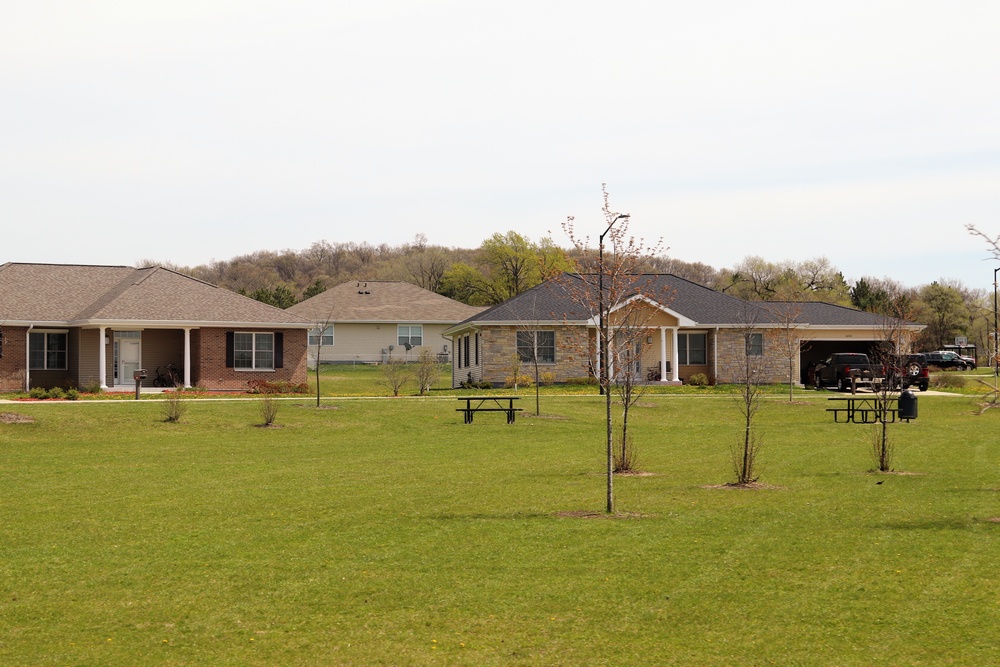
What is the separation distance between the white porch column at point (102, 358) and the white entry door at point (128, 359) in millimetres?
998

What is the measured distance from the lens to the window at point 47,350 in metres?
39.8

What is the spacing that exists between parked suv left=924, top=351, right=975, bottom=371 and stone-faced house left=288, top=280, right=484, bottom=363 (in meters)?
31.3

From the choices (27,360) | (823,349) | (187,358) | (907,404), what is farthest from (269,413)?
(823,349)

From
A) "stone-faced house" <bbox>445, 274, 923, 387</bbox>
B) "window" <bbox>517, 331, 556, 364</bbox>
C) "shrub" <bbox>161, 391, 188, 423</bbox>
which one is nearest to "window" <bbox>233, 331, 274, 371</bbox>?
"stone-faced house" <bbox>445, 274, 923, 387</bbox>

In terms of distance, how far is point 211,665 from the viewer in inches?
287

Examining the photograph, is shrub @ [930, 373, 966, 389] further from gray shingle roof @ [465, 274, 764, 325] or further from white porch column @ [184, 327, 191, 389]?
white porch column @ [184, 327, 191, 389]

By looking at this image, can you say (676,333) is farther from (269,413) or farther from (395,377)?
(269,413)

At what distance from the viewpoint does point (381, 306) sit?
211ft

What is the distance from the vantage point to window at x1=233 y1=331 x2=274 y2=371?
41.1m

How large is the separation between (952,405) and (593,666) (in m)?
32.1

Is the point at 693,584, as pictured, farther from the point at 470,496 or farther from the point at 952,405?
the point at 952,405

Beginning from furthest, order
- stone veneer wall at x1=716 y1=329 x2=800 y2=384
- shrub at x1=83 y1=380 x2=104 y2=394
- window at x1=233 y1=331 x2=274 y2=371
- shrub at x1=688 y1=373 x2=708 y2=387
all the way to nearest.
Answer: stone veneer wall at x1=716 y1=329 x2=800 y2=384 → shrub at x1=688 y1=373 x2=708 y2=387 → window at x1=233 y1=331 x2=274 y2=371 → shrub at x1=83 y1=380 x2=104 y2=394

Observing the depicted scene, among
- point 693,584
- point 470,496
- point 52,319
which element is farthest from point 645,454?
point 52,319

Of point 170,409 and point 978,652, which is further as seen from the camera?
point 170,409
